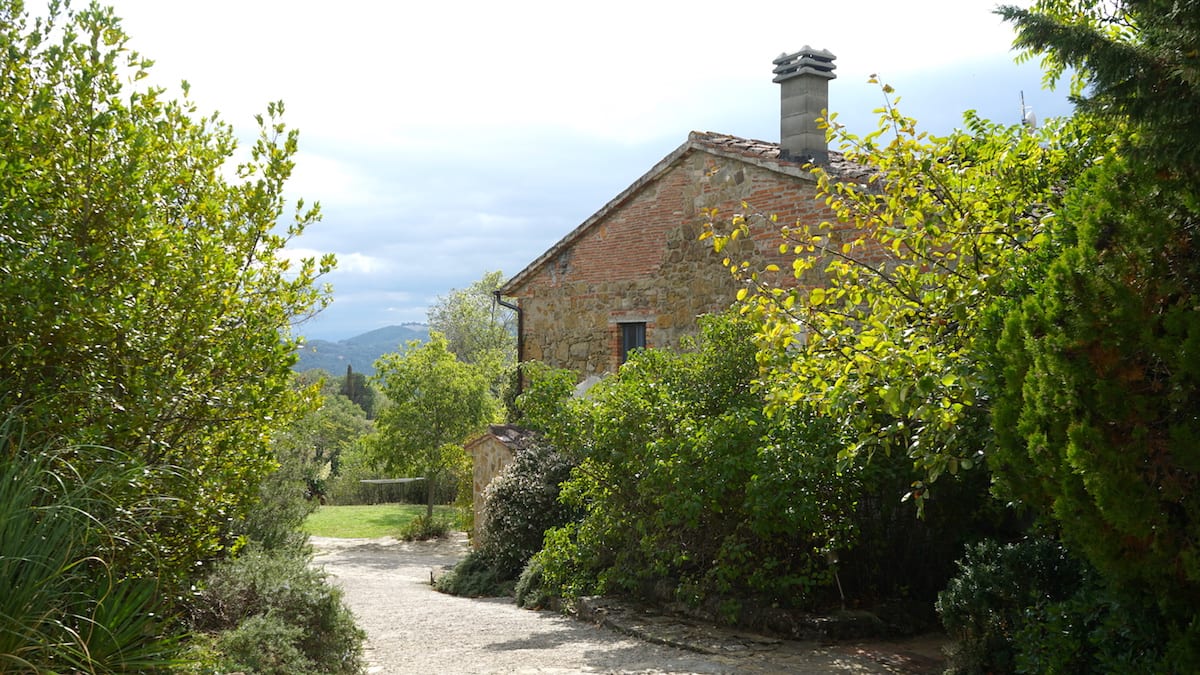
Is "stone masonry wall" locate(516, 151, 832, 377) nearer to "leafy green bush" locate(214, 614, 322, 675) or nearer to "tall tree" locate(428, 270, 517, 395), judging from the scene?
"leafy green bush" locate(214, 614, 322, 675)

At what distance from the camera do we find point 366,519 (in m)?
22.9

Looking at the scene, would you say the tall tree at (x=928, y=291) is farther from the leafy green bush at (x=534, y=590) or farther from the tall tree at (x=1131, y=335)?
the leafy green bush at (x=534, y=590)

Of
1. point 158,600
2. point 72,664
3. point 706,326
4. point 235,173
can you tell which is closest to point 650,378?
point 706,326

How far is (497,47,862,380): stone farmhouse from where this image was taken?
1251 cm

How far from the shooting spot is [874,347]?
5.41 metres

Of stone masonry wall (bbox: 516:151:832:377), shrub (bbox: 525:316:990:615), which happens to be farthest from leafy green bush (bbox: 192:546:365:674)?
stone masonry wall (bbox: 516:151:832:377)

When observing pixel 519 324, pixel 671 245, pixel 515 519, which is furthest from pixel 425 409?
pixel 515 519

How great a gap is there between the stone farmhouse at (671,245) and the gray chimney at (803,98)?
0.05 ft

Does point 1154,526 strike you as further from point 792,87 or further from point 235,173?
point 792,87

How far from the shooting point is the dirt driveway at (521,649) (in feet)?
21.9

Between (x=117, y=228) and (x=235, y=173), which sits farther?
(x=235, y=173)

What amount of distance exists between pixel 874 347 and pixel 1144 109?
2.20 meters

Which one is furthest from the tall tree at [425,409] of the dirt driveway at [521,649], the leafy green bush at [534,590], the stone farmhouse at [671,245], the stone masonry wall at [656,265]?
the leafy green bush at [534,590]

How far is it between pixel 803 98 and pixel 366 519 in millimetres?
15373
